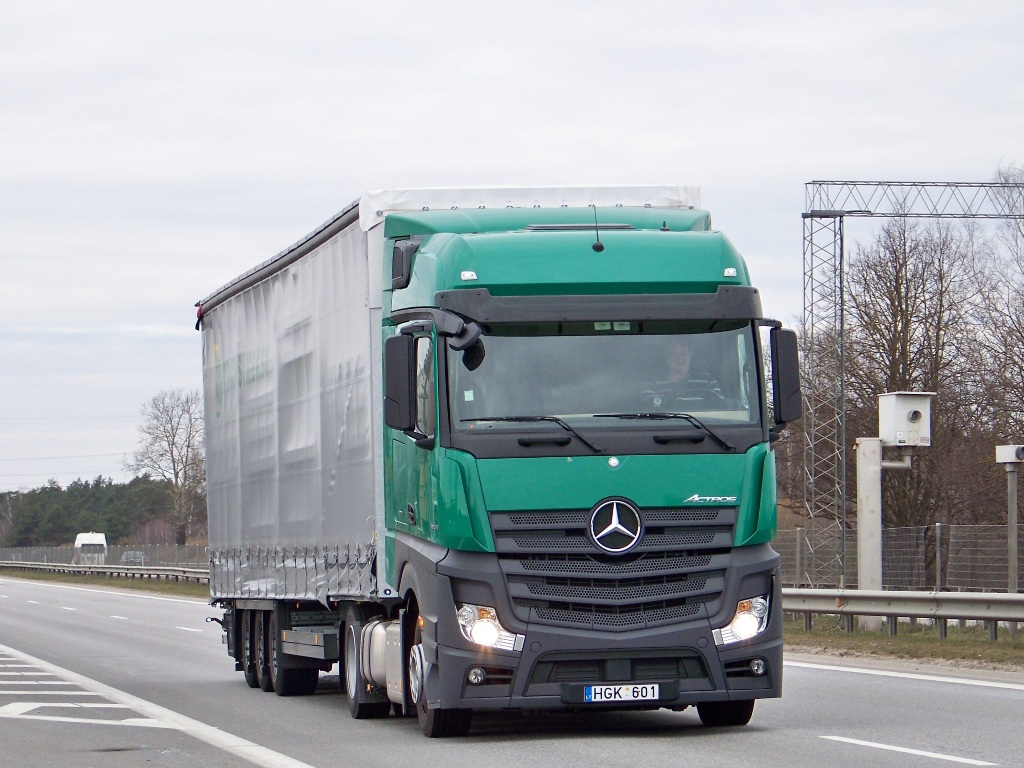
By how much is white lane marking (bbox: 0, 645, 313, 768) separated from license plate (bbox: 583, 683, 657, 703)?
5.87 ft

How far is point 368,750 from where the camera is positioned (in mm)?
11234

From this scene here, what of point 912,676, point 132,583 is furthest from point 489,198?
point 132,583

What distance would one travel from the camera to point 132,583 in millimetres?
68125

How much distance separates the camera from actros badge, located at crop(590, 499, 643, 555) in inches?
420

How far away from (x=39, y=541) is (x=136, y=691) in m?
149

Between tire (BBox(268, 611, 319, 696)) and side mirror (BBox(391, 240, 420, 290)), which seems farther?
tire (BBox(268, 611, 319, 696))

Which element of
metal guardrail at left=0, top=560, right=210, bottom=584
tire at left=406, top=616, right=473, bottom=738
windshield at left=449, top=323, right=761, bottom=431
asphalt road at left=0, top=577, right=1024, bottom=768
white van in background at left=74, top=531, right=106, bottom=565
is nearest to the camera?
asphalt road at left=0, top=577, right=1024, bottom=768

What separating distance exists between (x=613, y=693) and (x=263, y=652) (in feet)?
26.0

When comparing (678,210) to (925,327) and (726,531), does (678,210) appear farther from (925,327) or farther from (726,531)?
(925,327)

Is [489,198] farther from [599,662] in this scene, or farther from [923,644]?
[923,644]

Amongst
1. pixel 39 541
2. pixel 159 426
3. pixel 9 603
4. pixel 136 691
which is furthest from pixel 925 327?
pixel 39 541

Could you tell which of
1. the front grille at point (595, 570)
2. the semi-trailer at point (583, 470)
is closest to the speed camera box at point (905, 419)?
the semi-trailer at point (583, 470)

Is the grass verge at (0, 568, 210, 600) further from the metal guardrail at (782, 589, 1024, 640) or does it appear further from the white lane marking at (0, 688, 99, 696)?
the white lane marking at (0, 688, 99, 696)

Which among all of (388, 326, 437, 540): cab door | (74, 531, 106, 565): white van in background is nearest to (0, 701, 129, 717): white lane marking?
(388, 326, 437, 540): cab door
